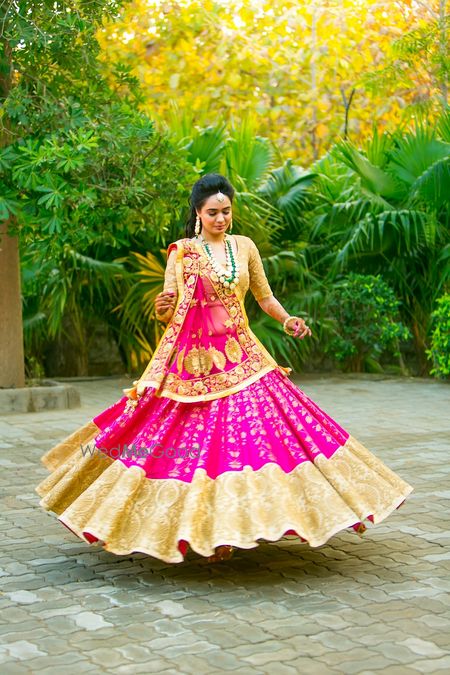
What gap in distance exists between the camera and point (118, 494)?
14.5 ft

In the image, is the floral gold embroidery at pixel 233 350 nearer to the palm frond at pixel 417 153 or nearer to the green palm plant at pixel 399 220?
the green palm plant at pixel 399 220

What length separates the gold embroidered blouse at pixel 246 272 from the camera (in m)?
4.89

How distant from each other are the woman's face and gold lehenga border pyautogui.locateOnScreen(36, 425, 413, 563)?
1113 mm

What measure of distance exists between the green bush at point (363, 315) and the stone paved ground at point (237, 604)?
554 cm

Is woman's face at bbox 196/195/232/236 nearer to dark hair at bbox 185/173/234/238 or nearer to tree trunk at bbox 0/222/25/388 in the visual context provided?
dark hair at bbox 185/173/234/238

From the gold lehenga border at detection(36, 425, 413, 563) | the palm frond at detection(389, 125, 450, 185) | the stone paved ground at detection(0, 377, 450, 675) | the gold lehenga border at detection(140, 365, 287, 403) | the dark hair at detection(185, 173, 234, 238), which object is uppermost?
the palm frond at detection(389, 125, 450, 185)

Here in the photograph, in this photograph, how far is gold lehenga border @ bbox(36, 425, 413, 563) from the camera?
13.9ft

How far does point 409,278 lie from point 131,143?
14.0 ft

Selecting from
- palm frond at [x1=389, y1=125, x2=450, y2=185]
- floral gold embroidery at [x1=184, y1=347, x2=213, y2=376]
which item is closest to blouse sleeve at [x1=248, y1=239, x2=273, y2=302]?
floral gold embroidery at [x1=184, y1=347, x2=213, y2=376]

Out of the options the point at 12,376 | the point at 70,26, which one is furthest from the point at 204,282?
the point at 12,376

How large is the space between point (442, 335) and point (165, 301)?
21.7 feet

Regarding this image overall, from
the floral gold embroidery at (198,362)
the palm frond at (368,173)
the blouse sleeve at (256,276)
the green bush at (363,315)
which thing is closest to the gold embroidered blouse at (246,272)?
the blouse sleeve at (256,276)

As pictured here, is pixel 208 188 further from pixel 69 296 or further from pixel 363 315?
pixel 69 296

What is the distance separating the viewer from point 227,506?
14.1ft
